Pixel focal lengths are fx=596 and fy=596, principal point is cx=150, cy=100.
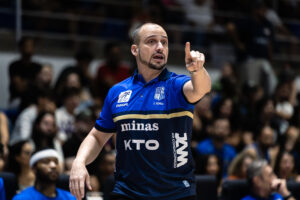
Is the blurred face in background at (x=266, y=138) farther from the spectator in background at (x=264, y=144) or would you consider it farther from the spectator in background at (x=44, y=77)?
the spectator in background at (x=44, y=77)

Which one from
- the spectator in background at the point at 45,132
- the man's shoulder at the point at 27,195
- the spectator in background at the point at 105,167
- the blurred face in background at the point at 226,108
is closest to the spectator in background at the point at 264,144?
the blurred face in background at the point at 226,108

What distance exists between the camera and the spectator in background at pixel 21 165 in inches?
288

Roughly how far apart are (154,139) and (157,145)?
5 centimetres

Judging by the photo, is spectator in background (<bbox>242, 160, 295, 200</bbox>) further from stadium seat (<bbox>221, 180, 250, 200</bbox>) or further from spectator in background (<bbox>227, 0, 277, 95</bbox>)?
spectator in background (<bbox>227, 0, 277, 95</bbox>)

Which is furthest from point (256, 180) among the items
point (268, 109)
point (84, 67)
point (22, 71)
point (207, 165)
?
point (22, 71)

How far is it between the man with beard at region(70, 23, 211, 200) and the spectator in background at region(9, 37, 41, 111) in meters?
5.41

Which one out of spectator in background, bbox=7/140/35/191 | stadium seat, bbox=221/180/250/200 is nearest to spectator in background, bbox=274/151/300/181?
stadium seat, bbox=221/180/250/200

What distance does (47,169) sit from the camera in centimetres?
636

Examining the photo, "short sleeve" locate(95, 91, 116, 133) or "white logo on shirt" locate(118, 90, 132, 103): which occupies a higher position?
"white logo on shirt" locate(118, 90, 132, 103)

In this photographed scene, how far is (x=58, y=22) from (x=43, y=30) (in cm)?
32

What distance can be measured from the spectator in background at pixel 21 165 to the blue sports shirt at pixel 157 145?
3387mm

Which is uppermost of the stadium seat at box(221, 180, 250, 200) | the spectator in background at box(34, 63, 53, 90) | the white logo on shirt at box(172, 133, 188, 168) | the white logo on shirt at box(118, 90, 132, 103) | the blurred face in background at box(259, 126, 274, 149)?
the spectator in background at box(34, 63, 53, 90)

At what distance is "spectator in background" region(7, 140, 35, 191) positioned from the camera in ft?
24.0

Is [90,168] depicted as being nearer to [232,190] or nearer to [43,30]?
[232,190]
